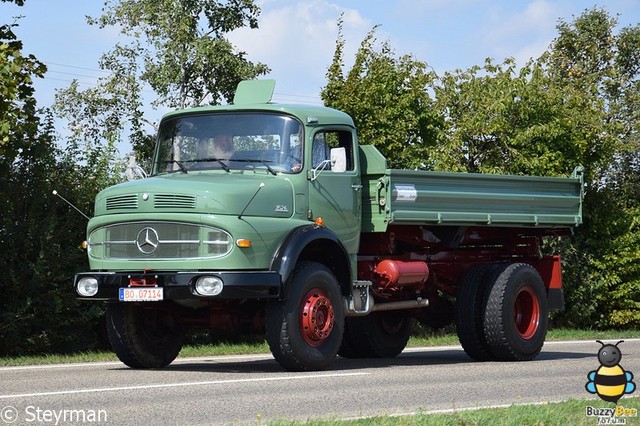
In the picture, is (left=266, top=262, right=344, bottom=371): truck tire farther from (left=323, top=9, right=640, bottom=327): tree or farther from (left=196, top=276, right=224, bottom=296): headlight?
(left=323, top=9, right=640, bottom=327): tree

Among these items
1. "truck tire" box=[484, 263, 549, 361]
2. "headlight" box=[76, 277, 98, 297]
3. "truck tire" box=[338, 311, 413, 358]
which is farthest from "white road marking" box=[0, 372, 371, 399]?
"truck tire" box=[338, 311, 413, 358]

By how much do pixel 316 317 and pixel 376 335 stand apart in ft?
12.9

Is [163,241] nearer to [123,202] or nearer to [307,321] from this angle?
[123,202]

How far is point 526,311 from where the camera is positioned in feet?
55.7

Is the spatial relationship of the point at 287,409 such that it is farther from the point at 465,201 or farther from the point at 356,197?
the point at 465,201

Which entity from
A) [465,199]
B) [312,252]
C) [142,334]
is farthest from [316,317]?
[465,199]

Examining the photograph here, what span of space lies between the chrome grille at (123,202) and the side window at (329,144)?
214 cm

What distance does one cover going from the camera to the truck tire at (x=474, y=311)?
16344mm

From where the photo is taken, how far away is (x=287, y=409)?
986cm

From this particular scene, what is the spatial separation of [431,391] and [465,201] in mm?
5056

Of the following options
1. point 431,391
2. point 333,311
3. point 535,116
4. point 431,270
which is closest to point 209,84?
point 535,116

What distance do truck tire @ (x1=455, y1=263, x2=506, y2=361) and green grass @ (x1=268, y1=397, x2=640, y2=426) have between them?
6.32m

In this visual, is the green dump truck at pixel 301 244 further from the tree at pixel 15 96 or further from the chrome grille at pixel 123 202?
the tree at pixel 15 96

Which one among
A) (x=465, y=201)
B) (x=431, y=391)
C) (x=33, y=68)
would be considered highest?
(x=33, y=68)
